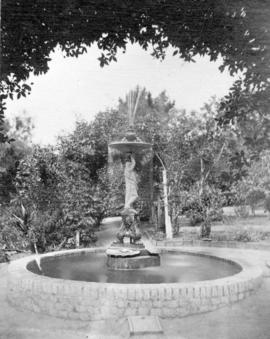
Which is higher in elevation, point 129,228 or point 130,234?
point 129,228

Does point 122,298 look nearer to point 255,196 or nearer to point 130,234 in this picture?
point 130,234

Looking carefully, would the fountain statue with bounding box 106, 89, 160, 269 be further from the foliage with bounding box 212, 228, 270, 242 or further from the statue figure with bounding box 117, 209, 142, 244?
the foliage with bounding box 212, 228, 270, 242

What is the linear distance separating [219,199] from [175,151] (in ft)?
8.97

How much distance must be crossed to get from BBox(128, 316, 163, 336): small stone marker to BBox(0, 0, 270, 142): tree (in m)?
2.76

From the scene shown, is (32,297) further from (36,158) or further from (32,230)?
(36,158)

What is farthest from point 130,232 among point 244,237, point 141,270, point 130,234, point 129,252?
point 244,237

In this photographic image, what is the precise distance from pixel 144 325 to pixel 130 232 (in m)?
3.28

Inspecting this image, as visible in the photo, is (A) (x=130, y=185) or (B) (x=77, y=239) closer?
(A) (x=130, y=185)

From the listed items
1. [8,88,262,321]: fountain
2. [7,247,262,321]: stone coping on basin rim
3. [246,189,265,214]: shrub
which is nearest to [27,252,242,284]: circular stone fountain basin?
[8,88,262,321]: fountain

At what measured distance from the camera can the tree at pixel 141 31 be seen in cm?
428

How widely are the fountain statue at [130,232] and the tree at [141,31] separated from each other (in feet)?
11.1

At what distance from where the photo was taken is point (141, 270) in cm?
766

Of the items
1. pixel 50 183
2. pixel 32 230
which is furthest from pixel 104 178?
pixel 32 230

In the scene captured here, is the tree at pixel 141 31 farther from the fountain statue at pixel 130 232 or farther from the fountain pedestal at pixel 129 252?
the fountain pedestal at pixel 129 252
